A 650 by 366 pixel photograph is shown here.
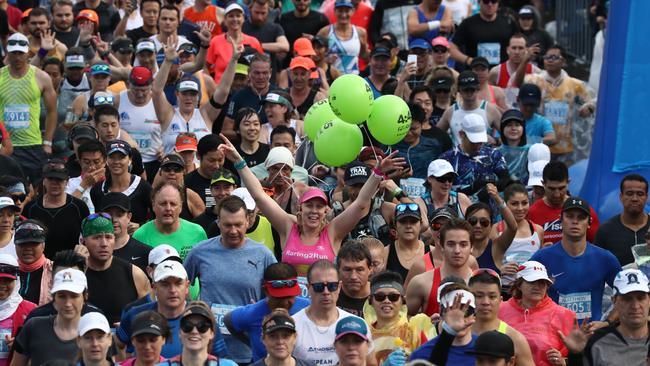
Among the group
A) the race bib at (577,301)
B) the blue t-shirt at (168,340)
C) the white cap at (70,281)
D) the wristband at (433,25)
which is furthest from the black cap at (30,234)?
the wristband at (433,25)

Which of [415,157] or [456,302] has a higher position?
[456,302]

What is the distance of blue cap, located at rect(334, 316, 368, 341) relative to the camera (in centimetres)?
1023

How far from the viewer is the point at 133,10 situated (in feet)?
62.7

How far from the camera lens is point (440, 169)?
45.3 ft

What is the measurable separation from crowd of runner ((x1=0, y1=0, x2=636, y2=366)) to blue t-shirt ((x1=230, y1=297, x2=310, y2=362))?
16mm

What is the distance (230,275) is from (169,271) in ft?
3.21

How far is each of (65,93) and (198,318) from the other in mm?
7167

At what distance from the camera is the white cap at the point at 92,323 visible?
10.3 metres

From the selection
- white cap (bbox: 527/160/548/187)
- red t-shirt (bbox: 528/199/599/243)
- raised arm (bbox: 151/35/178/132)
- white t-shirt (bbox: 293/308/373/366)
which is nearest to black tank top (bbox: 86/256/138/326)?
white t-shirt (bbox: 293/308/373/366)

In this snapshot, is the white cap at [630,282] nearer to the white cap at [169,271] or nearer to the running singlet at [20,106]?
the white cap at [169,271]

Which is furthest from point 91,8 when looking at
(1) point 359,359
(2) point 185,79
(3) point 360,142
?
(1) point 359,359

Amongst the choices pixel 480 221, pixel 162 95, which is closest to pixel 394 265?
pixel 480 221

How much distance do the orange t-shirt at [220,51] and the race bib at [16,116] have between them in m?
2.33

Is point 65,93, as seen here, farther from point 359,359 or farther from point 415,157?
point 359,359
